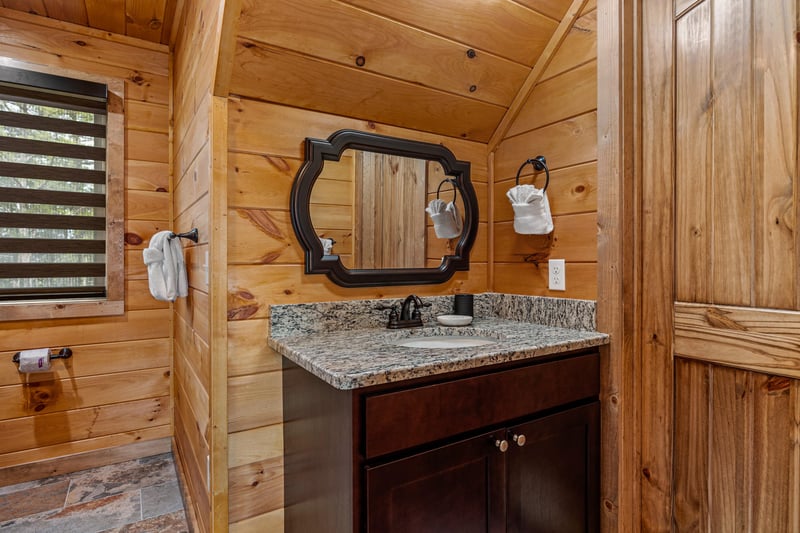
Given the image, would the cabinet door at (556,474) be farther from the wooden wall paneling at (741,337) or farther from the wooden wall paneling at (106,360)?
the wooden wall paneling at (106,360)

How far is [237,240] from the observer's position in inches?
52.1

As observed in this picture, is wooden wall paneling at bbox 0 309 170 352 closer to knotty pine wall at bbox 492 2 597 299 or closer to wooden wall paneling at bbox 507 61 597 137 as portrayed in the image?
knotty pine wall at bbox 492 2 597 299

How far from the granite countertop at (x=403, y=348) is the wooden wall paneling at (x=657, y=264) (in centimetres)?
17

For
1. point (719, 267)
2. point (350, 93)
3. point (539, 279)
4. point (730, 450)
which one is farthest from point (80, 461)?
point (719, 267)

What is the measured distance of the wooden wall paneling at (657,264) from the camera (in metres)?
1.31

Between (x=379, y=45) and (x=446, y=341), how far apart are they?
1.06 metres

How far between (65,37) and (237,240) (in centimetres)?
179

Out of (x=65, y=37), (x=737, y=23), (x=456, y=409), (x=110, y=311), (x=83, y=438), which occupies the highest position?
(x=65, y=37)

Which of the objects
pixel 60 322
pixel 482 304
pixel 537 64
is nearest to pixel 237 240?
pixel 482 304

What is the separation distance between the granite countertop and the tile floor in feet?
3.68

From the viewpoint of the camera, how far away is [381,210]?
1625 mm

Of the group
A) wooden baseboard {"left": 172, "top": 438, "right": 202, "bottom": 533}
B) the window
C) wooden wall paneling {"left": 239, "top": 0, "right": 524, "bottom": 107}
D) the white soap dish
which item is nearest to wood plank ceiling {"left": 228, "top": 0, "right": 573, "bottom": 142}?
wooden wall paneling {"left": 239, "top": 0, "right": 524, "bottom": 107}

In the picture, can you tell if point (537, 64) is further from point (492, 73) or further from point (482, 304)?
point (482, 304)

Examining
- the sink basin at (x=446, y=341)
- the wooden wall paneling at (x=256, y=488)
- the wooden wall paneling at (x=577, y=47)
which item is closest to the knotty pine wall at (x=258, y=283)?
the wooden wall paneling at (x=256, y=488)
